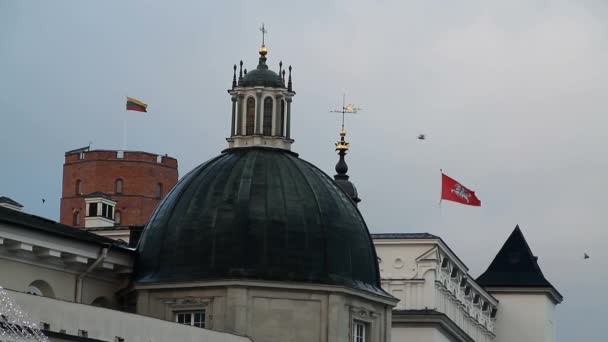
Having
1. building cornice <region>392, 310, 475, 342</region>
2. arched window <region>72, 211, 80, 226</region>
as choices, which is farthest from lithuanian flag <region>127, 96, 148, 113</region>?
arched window <region>72, 211, 80, 226</region>

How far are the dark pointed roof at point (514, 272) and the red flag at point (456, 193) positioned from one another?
2187cm

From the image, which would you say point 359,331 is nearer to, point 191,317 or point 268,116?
point 191,317

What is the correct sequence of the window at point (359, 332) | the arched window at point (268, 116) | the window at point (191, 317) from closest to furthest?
1. the window at point (191, 317)
2. the window at point (359, 332)
3. the arched window at point (268, 116)

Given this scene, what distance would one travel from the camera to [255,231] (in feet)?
322

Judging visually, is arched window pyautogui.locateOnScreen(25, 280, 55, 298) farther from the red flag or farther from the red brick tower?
the red brick tower

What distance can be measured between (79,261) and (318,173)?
12865mm

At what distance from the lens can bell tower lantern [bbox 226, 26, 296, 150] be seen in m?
104

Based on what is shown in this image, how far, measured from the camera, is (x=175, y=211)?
99688 mm

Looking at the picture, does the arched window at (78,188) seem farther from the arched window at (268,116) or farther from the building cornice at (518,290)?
the arched window at (268,116)

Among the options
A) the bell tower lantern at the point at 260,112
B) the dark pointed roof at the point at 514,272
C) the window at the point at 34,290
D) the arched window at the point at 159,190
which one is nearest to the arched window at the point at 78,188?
the arched window at the point at 159,190

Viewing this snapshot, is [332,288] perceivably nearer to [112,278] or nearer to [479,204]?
[112,278]

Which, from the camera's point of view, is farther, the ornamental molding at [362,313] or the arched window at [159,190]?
the arched window at [159,190]

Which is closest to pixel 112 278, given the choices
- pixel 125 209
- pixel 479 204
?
pixel 479 204

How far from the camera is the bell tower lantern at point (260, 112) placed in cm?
10381
